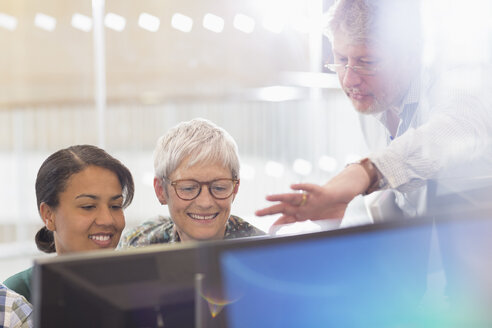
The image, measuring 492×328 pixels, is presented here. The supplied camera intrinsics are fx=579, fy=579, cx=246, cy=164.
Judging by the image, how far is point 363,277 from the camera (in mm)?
711

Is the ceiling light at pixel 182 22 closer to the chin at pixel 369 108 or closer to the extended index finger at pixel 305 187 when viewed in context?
the chin at pixel 369 108

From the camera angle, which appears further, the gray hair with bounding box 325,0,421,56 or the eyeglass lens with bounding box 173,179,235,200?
the gray hair with bounding box 325,0,421,56

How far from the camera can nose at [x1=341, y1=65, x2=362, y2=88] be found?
1.77 metres

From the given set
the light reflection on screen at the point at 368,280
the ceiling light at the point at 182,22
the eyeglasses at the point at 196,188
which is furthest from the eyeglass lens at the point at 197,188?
the ceiling light at the point at 182,22

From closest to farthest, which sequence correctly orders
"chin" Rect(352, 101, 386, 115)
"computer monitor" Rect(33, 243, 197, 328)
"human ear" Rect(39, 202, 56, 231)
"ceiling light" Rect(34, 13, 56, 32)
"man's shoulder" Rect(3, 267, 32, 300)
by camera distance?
"computer monitor" Rect(33, 243, 197, 328), "man's shoulder" Rect(3, 267, 32, 300), "human ear" Rect(39, 202, 56, 231), "chin" Rect(352, 101, 386, 115), "ceiling light" Rect(34, 13, 56, 32)

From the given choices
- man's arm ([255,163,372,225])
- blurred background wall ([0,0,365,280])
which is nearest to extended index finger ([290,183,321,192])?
man's arm ([255,163,372,225])

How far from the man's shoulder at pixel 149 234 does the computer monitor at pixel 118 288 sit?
3.05ft

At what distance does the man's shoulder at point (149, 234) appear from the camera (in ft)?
5.40

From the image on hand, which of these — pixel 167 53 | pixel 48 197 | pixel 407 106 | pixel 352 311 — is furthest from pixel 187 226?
pixel 167 53

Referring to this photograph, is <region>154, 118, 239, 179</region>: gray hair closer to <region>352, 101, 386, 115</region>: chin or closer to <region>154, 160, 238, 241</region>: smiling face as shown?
<region>154, 160, 238, 241</region>: smiling face

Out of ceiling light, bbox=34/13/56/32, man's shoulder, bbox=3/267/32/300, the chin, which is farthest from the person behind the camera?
ceiling light, bbox=34/13/56/32

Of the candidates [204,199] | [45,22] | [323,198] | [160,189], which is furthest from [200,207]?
[45,22]

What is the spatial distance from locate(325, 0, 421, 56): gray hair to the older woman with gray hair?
53cm

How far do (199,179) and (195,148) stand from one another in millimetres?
83
